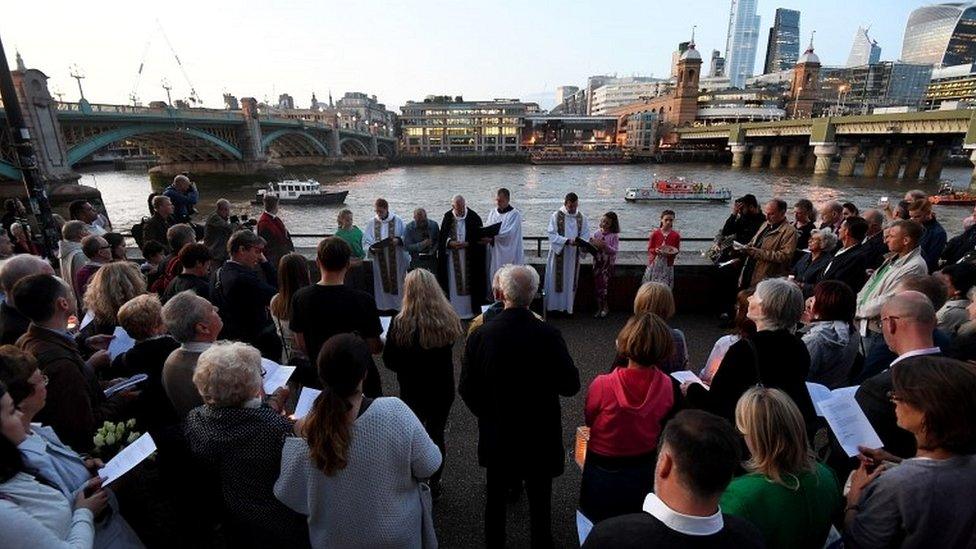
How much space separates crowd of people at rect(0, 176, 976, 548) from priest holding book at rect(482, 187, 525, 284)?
11.0ft

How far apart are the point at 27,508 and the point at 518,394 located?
1864 millimetres

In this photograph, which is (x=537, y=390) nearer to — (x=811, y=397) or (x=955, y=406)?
(x=811, y=397)

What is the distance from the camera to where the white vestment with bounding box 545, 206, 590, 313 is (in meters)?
6.57

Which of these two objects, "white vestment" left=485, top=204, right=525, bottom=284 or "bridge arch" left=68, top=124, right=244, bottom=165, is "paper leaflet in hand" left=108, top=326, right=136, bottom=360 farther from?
"bridge arch" left=68, top=124, right=244, bottom=165

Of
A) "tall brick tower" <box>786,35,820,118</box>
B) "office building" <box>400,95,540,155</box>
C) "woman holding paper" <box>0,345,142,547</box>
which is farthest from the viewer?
"office building" <box>400,95,540,155</box>

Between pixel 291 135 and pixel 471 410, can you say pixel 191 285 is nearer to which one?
pixel 471 410

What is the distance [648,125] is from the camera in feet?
310

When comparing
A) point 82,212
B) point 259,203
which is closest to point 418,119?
point 259,203

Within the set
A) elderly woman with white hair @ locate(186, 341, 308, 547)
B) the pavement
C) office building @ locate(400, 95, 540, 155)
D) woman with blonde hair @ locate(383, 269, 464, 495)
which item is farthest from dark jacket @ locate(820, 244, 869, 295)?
office building @ locate(400, 95, 540, 155)

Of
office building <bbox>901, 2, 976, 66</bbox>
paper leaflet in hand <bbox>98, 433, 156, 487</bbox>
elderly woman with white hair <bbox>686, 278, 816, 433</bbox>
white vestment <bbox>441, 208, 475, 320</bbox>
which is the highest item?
office building <bbox>901, 2, 976, 66</bbox>

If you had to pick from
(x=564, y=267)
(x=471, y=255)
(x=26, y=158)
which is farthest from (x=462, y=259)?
(x=26, y=158)

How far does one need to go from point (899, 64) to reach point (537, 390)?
191 meters

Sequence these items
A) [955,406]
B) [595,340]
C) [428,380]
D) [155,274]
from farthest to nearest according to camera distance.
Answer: [595,340], [155,274], [428,380], [955,406]

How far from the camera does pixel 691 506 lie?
1224 millimetres
